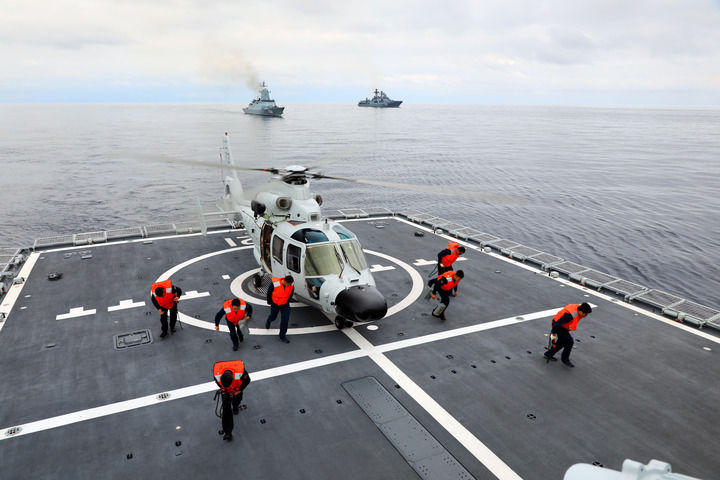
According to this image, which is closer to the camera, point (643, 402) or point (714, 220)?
point (643, 402)

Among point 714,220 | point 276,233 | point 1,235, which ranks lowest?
point 1,235

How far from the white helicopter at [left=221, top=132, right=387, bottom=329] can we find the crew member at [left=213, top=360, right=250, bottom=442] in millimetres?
3786

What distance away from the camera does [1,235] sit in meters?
32.3

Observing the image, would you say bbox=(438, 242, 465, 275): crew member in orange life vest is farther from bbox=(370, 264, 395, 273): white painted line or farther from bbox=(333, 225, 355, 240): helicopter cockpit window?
bbox=(370, 264, 395, 273): white painted line

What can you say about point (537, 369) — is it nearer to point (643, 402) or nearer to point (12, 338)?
point (643, 402)

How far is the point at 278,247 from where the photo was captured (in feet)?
43.7

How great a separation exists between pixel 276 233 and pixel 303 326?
10.3ft

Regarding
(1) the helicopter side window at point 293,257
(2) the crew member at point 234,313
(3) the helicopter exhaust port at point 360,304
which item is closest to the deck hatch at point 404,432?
(3) the helicopter exhaust port at point 360,304

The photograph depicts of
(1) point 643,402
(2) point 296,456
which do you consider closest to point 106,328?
(2) point 296,456

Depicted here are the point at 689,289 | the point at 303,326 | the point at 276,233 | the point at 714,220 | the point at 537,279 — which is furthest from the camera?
the point at 714,220

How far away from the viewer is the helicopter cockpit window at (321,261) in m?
12.1

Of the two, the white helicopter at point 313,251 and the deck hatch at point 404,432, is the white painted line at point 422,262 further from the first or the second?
the deck hatch at point 404,432

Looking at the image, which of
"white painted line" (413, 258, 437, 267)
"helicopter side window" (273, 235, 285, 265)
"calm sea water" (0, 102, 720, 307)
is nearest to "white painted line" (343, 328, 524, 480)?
"helicopter side window" (273, 235, 285, 265)

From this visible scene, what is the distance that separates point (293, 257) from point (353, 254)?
1.81 m
